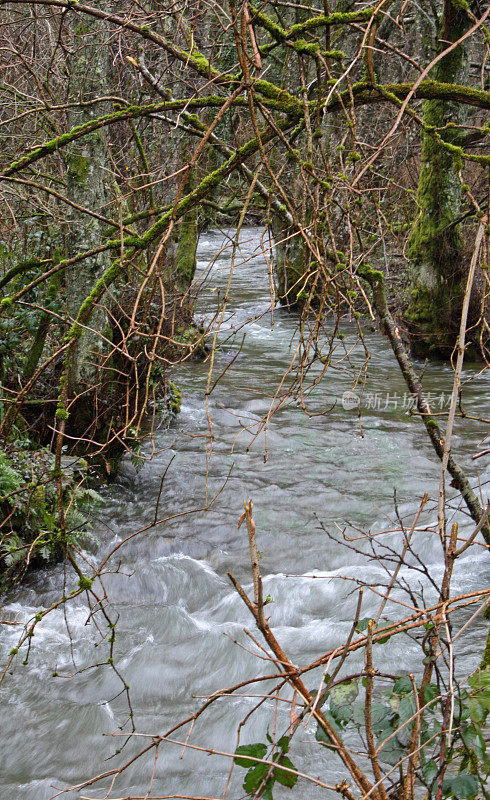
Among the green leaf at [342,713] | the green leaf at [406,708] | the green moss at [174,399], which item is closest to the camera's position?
the green leaf at [406,708]

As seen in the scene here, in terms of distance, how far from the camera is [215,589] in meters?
5.64

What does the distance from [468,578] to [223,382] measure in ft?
18.1

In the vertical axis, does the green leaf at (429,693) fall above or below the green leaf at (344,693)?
above

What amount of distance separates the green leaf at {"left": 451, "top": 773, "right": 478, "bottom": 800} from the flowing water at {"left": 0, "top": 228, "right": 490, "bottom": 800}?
955 millimetres

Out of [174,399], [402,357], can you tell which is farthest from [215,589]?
[174,399]

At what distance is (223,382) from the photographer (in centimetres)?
1038

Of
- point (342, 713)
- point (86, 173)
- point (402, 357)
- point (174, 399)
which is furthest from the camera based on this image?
point (174, 399)

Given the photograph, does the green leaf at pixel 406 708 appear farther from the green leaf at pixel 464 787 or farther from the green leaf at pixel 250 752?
the green leaf at pixel 250 752

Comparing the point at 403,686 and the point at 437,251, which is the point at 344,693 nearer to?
the point at 403,686

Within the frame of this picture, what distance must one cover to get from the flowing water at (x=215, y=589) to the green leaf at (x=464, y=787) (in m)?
0.96

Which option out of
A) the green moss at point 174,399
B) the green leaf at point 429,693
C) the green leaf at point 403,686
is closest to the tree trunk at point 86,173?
the green moss at point 174,399

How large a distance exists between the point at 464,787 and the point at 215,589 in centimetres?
383

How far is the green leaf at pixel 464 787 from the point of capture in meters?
1.92

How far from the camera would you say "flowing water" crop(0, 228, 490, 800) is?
3.93 metres
